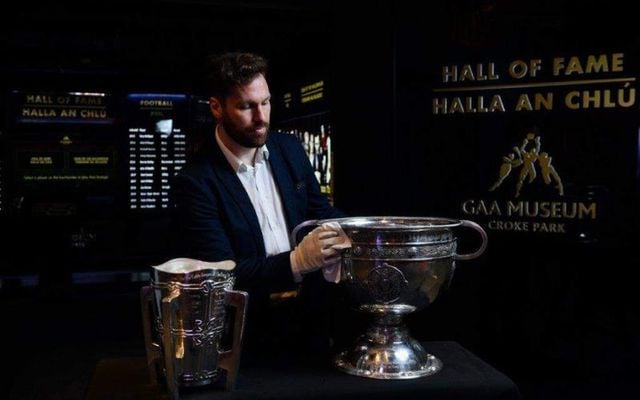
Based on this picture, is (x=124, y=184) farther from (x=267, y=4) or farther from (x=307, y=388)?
(x=307, y=388)

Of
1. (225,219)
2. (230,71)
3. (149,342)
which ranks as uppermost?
(230,71)

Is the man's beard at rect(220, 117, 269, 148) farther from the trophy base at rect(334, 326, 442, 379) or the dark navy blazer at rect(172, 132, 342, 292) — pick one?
the trophy base at rect(334, 326, 442, 379)

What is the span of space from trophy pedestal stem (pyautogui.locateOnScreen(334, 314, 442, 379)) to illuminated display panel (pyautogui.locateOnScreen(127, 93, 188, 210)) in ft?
22.5

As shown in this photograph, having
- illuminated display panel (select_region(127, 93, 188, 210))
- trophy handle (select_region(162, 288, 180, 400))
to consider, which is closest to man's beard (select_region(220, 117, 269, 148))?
trophy handle (select_region(162, 288, 180, 400))

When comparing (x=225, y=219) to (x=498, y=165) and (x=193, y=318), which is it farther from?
(x=498, y=165)

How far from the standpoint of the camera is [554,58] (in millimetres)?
3115

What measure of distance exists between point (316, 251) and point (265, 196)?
593 mm

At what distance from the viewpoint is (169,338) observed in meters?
1.48

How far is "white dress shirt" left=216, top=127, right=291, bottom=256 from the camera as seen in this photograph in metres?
2.12

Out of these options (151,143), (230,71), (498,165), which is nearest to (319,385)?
(230,71)

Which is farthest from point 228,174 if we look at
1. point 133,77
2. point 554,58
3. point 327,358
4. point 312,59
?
point 133,77

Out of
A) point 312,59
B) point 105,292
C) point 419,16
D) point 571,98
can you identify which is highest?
point 312,59

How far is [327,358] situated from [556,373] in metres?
1.90

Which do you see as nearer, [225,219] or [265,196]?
[225,219]
